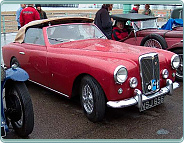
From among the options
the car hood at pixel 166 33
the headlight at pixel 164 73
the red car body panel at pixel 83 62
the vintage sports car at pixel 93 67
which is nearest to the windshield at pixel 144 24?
the car hood at pixel 166 33

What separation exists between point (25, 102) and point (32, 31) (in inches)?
101

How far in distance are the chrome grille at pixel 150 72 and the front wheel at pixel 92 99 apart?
2.24 ft

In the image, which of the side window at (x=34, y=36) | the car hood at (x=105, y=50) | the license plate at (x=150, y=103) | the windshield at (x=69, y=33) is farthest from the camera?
the side window at (x=34, y=36)

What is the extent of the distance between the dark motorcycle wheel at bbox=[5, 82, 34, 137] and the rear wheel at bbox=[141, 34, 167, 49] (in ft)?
12.5

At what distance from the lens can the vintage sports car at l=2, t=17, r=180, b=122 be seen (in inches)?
129

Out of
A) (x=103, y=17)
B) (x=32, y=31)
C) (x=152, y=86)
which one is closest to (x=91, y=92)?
(x=152, y=86)

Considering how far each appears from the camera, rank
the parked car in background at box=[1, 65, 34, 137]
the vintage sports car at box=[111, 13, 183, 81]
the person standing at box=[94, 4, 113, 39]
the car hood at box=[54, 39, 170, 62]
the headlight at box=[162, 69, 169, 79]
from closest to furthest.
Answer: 1. the parked car in background at box=[1, 65, 34, 137]
2. the car hood at box=[54, 39, 170, 62]
3. the headlight at box=[162, 69, 169, 79]
4. the vintage sports car at box=[111, 13, 183, 81]
5. the person standing at box=[94, 4, 113, 39]

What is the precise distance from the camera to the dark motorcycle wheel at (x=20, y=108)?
2.86 metres

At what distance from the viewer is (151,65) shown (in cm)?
360

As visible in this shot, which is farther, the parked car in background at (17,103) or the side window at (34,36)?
the side window at (34,36)

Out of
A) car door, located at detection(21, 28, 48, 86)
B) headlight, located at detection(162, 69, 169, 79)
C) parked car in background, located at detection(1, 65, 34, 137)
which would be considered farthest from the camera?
car door, located at detection(21, 28, 48, 86)

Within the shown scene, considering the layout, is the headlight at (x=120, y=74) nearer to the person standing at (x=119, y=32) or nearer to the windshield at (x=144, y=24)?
the person standing at (x=119, y=32)

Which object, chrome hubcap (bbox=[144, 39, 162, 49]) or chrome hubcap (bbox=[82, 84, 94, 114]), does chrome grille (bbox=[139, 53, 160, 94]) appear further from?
chrome hubcap (bbox=[144, 39, 162, 49])

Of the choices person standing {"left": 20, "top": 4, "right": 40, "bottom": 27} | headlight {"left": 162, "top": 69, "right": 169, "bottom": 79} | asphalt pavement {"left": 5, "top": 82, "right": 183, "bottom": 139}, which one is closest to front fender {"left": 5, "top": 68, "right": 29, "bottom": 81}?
asphalt pavement {"left": 5, "top": 82, "right": 183, "bottom": 139}
